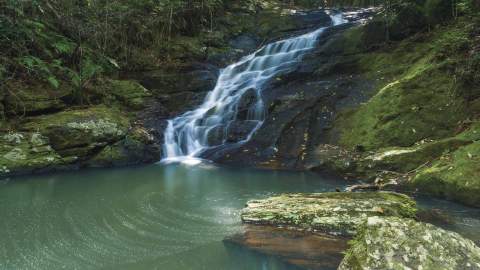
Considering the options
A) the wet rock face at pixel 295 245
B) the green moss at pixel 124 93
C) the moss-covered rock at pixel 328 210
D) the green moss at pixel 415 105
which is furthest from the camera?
the green moss at pixel 124 93

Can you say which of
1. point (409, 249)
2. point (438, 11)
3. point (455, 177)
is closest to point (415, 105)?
point (455, 177)

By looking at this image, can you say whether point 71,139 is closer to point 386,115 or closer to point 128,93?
point 128,93

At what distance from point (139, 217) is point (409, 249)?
4.42 m

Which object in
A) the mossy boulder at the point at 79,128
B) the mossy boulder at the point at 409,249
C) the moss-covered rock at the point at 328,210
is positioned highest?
the mossy boulder at the point at 79,128

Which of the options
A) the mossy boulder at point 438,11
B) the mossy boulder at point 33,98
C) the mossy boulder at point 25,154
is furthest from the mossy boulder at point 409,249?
the mossy boulder at point 33,98

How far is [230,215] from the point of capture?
6.55 m

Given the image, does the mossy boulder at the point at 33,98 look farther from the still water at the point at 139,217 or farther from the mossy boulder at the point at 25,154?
the still water at the point at 139,217

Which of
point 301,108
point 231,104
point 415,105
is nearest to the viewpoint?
point 415,105

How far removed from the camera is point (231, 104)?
44.9 ft

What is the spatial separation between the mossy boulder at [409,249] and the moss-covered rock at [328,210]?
60.3 inches

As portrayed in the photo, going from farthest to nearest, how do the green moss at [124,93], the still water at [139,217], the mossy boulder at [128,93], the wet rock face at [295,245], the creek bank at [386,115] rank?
1. the mossy boulder at [128,93]
2. the green moss at [124,93]
3. the creek bank at [386,115]
4. the still water at [139,217]
5. the wet rock face at [295,245]

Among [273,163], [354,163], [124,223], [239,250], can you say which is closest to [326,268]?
[239,250]

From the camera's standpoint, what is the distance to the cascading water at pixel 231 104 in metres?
12.6

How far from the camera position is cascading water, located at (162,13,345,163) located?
12648 mm
